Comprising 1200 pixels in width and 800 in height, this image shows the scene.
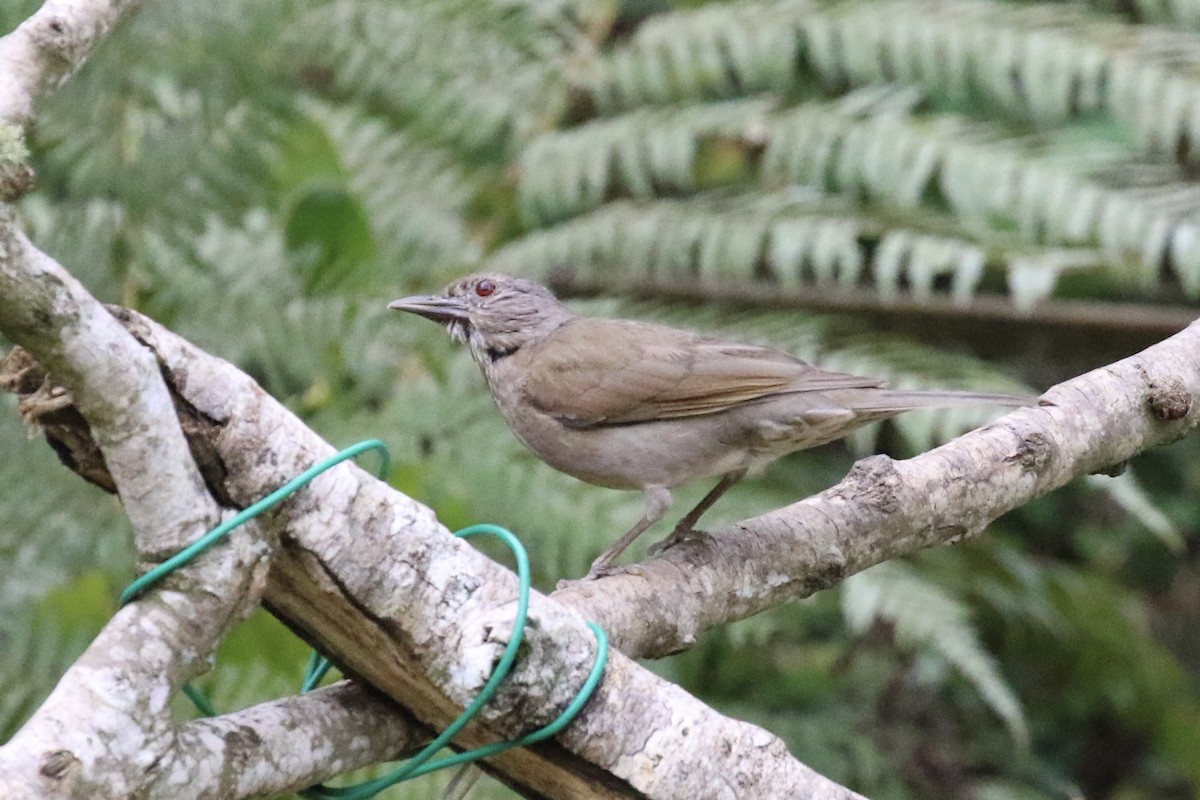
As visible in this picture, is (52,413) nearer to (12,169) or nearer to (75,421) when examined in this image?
(75,421)

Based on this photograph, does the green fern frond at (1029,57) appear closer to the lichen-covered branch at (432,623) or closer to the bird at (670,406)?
the bird at (670,406)

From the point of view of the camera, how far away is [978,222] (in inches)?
191

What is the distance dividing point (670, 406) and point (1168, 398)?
3.66ft

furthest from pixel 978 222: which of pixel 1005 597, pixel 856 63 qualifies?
pixel 1005 597

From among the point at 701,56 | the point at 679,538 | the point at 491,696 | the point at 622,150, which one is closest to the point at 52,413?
the point at 491,696

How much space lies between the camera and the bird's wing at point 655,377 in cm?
332

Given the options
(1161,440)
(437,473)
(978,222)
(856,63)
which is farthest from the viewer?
(856,63)

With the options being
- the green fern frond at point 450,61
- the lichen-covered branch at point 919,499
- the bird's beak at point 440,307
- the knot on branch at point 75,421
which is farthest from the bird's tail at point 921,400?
the green fern frond at point 450,61

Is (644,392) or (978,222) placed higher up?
(644,392)

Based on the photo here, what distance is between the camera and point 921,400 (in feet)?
10.3

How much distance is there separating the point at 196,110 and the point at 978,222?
265cm

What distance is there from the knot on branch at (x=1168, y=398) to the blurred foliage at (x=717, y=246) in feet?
4.16

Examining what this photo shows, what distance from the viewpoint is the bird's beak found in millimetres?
3682

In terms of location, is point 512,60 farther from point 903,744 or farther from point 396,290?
point 903,744
